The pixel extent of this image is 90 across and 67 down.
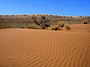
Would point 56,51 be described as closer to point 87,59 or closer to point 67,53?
point 67,53

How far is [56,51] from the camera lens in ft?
27.2

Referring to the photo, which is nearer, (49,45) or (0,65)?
(0,65)

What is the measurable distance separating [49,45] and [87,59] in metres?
2.28

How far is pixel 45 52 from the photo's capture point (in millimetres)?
8297

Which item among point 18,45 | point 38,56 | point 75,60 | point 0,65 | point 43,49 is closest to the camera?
point 0,65

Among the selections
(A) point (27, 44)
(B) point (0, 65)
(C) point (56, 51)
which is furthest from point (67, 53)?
(B) point (0, 65)

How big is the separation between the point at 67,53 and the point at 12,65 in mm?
2605

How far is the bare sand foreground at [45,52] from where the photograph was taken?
23.7 feet

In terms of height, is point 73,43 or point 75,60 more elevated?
point 73,43

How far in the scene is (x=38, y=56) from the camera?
26.0 feet

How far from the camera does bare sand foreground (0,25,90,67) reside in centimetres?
722

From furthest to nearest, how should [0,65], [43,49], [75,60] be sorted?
[43,49] < [75,60] < [0,65]

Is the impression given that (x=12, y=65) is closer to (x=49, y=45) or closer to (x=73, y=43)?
(x=49, y=45)

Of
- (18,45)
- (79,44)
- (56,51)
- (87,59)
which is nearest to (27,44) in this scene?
(18,45)
